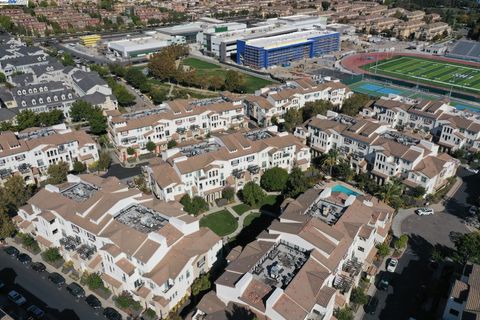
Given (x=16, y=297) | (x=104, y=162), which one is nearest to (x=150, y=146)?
(x=104, y=162)

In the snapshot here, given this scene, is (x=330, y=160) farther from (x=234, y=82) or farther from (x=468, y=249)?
(x=234, y=82)

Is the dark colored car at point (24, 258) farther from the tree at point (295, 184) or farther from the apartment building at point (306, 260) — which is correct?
the tree at point (295, 184)

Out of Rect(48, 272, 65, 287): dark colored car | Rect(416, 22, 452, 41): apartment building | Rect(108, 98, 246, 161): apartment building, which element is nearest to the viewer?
Rect(48, 272, 65, 287): dark colored car

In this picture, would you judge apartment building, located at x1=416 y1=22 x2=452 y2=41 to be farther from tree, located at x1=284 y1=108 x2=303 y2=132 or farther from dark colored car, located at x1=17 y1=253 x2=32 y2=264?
dark colored car, located at x1=17 y1=253 x2=32 y2=264

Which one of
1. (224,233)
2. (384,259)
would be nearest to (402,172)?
(384,259)

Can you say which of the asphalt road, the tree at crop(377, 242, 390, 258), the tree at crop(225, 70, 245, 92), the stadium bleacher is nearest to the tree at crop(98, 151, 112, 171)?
the asphalt road

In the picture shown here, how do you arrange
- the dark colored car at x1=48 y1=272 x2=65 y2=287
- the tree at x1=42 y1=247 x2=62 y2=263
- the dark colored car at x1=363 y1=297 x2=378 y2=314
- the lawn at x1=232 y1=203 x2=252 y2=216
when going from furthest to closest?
the lawn at x1=232 y1=203 x2=252 y2=216
the tree at x1=42 y1=247 x2=62 y2=263
the dark colored car at x1=48 y1=272 x2=65 y2=287
the dark colored car at x1=363 y1=297 x2=378 y2=314

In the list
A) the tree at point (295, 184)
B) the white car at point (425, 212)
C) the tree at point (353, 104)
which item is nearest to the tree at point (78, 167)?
the tree at point (295, 184)
